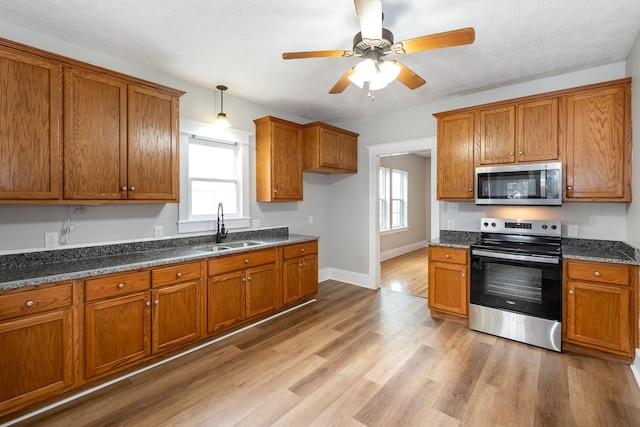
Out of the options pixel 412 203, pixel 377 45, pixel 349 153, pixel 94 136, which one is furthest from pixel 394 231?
pixel 94 136

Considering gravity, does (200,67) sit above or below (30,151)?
above

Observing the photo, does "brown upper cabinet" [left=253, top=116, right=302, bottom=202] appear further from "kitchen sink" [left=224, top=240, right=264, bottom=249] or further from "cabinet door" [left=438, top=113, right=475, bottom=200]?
"cabinet door" [left=438, top=113, right=475, bottom=200]

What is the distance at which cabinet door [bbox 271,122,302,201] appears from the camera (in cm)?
396

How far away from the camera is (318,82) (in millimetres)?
3367

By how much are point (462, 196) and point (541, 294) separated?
126 cm

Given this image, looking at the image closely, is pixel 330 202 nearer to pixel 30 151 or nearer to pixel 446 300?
pixel 446 300

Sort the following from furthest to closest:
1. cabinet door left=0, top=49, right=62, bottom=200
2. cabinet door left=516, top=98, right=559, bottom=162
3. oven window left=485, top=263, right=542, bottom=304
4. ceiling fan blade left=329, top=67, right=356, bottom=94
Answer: cabinet door left=516, top=98, right=559, bottom=162, oven window left=485, top=263, right=542, bottom=304, ceiling fan blade left=329, top=67, right=356, bottom=94, cabinet door left=0, top=49, right=62, bottom=200

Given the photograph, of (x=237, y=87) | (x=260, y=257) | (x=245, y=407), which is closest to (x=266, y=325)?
(x=260, y=257)

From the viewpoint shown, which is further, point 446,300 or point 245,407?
point 446,300

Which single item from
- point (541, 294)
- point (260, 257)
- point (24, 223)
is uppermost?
point (24, 223)

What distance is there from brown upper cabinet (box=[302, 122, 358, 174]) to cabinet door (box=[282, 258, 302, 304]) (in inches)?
55.5

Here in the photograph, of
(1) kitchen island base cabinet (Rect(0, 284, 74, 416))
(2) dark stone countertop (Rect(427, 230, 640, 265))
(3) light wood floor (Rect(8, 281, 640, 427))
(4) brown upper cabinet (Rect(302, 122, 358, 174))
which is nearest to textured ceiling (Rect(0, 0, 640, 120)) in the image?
(4) brown upper cabinet (Rect(302, 122, 358, 174))

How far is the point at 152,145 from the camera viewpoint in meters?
2.76

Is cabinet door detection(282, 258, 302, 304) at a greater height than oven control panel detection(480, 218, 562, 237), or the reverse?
oven control panel detection(480, 218, 562, 237)
